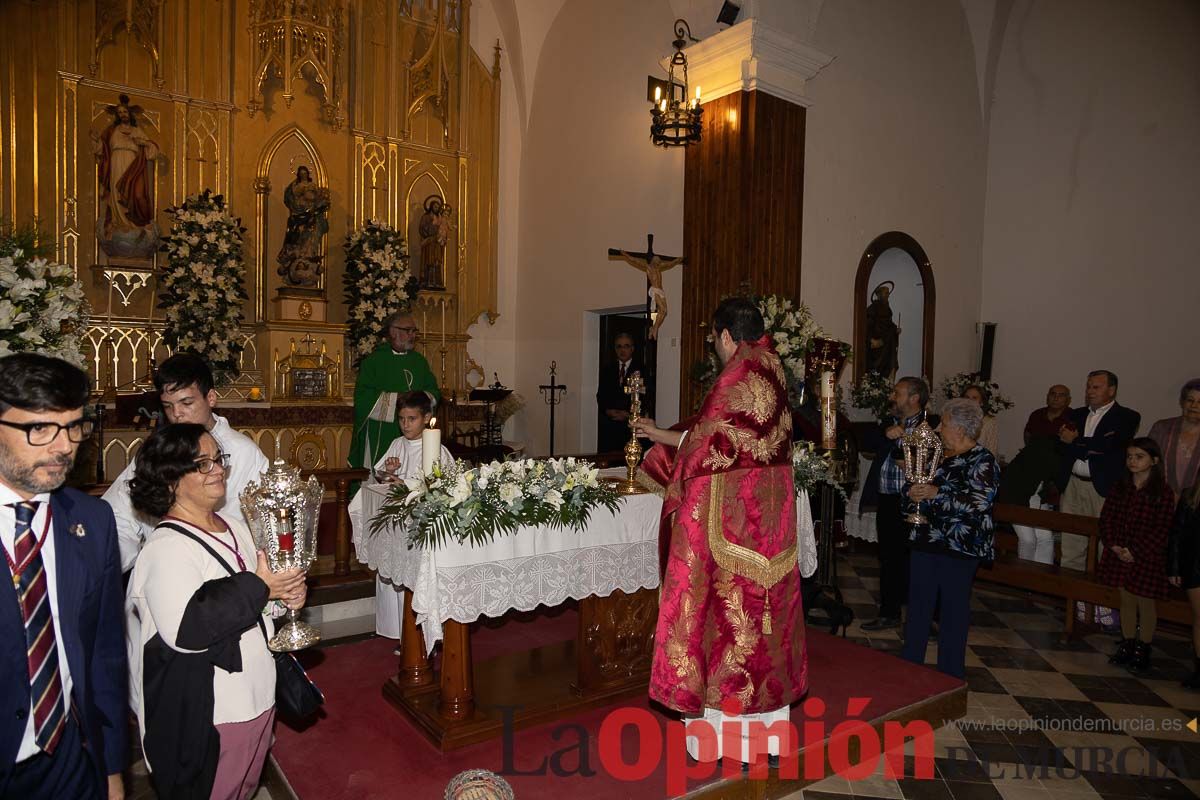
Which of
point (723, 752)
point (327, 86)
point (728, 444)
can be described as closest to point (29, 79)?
point (327, 86)

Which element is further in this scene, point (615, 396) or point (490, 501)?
point (615, 396)

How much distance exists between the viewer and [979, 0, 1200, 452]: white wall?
8.92 meters

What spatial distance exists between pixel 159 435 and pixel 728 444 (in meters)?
2.19

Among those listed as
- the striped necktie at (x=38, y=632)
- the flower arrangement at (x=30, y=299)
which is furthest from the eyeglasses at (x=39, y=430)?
the flower arrangement at (x=30, y=299)

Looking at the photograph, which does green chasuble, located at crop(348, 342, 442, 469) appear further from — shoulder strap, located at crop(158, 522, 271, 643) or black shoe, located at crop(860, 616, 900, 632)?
black shoe, located at crop(860, 616, 900, 632)

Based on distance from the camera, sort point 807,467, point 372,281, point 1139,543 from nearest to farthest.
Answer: point 807,467
point 1139,543
point 372,281

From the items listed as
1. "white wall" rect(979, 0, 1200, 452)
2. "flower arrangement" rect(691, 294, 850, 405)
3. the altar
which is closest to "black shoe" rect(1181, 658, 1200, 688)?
"flower arrangement" rect(691, 294, 850, 405)

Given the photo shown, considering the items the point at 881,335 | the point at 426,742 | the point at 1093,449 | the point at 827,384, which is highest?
the point at 881,335

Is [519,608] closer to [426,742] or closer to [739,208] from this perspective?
[426,742]

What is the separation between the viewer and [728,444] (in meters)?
3.32

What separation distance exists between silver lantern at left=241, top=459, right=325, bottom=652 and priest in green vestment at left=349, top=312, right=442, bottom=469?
397 centimetres

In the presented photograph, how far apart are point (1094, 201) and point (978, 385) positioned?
278 centimetres

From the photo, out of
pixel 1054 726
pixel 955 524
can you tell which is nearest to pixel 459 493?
pixel 955 524

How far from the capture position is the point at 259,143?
10.1 m
